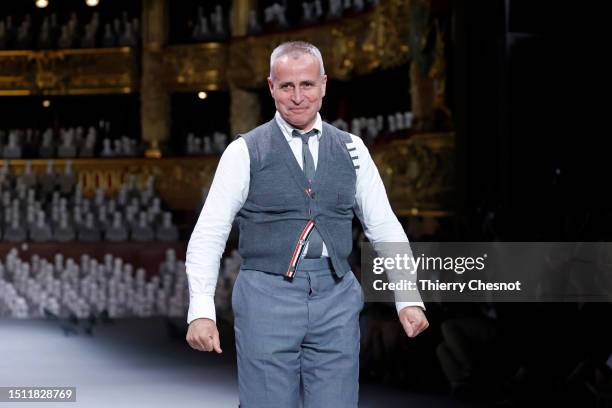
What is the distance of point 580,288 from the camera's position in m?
4.83

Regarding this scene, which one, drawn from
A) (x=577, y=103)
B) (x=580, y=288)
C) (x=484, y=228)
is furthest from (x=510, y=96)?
(x=580, y=288)

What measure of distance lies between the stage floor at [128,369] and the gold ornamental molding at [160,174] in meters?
4.92

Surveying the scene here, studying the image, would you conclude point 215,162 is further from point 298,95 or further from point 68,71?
point 298,95

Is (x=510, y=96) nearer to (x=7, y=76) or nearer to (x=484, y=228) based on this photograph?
(x=484, y=228)

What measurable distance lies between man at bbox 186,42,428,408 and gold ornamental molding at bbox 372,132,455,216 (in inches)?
233

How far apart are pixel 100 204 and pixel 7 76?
325 centimetres

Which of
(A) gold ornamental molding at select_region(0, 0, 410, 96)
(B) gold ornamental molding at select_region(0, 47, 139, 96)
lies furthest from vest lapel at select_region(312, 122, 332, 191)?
(B) gold ornamental molding at select_region(0, 47, 139, 96)

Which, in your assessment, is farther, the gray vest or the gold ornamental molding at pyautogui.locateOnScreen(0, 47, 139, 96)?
the gold ornamental molding at pyautogui.locateOnScreen(0, 47, 139, 96)

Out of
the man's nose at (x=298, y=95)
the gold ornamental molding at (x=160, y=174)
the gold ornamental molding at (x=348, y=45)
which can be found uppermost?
the gold ornamental molding at (x=348, y=45)

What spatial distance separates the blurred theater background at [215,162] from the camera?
542 cm

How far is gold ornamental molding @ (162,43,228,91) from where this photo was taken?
13.9m

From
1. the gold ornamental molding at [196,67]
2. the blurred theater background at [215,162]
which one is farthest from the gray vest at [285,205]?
the gold ornamental molding at [196,67]

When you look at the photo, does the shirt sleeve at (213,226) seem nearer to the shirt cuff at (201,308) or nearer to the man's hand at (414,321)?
the shirt cuff at (201,308)

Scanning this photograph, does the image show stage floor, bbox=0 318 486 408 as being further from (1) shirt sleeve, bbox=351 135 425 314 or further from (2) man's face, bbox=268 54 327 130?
(2) man's face, bbox=268 54 327 130
